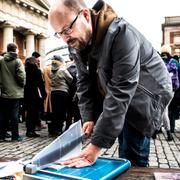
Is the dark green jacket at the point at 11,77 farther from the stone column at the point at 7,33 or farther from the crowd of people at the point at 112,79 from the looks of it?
the stone column at the point at 7,33

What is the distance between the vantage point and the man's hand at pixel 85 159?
1.70m

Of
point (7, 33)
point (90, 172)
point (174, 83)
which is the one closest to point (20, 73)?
point (174, 83)

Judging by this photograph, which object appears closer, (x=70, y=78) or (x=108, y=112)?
(x=108, y=112)

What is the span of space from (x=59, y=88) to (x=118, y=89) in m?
6.32

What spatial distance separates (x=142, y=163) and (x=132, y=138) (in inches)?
6.9

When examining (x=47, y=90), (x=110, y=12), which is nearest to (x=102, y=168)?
(x=110, y=12)

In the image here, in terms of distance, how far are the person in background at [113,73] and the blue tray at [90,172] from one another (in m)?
0.06

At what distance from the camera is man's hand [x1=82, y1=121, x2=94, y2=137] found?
2131 millimetres

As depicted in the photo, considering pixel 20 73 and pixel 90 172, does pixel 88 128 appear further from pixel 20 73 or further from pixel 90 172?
pixel 20 73

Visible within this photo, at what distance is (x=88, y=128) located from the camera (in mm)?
2156

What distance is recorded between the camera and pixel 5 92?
7.38 m

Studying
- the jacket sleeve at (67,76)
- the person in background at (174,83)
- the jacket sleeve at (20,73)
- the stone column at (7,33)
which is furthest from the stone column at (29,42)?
the jacket sleeve at (20,73)

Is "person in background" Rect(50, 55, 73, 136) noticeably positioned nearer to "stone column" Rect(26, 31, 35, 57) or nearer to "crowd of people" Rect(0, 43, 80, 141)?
"crowd of people" Rect(0, 43, 80, 141)

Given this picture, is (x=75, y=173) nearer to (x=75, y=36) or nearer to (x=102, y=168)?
(x=102, y=168)
